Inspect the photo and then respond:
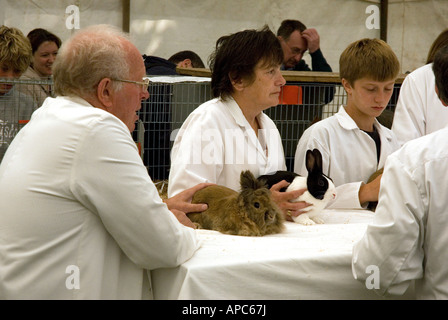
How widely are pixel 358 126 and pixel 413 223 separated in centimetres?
154

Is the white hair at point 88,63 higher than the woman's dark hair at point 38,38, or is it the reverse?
the woman's dark hair at point 38,38

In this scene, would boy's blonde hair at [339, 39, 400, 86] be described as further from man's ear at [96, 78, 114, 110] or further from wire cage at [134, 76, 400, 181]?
man's ear at [96, 78, 114, 110]

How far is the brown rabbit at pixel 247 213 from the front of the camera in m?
2.31

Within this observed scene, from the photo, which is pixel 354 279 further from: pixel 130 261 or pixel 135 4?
pixel 135 4

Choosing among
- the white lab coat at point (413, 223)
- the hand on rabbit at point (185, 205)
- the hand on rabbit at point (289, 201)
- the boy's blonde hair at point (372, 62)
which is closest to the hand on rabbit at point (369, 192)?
the hand on rabbit at point (289, 201)

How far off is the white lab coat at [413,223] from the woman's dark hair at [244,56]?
48.5 inches

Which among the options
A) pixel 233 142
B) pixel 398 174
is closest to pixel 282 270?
pixel 398 174

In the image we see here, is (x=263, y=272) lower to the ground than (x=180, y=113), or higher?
lower

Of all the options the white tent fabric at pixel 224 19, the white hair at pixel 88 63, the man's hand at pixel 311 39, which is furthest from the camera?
the white tent fabric at pixel 224 19

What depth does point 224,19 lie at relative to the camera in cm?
732

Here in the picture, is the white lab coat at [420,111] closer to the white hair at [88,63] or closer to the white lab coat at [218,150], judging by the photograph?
the white lab coat at [218,150]

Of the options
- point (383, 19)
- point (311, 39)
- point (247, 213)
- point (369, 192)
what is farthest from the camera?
point (383, 19)

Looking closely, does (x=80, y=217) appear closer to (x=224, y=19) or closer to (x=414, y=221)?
(x=414, y=221)

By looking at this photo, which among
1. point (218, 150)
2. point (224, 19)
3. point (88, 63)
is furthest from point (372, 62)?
point (224, 19)
